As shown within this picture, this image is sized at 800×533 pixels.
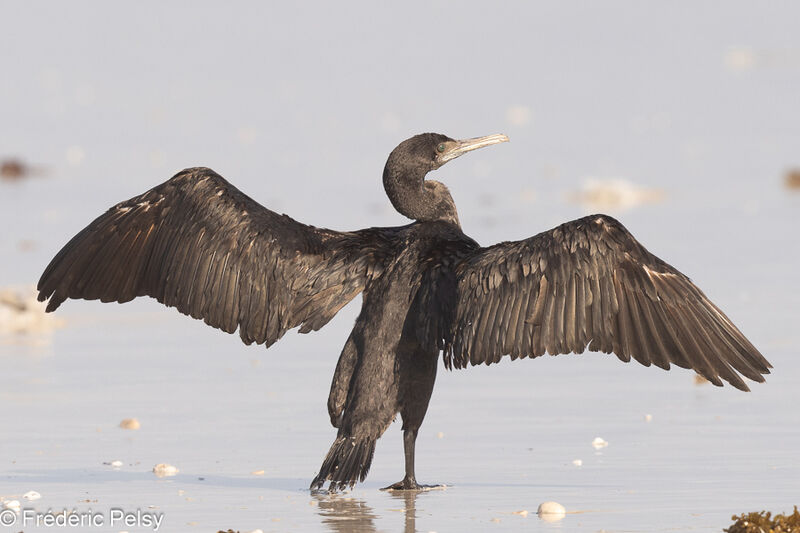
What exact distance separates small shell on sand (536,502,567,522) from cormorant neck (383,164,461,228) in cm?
193

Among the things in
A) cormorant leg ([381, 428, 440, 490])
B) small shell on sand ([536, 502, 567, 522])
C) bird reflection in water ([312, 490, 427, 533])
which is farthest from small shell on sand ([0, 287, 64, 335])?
small shell on sand ([536, 502, 567, 522])

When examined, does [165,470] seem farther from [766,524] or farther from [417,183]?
[766,524]

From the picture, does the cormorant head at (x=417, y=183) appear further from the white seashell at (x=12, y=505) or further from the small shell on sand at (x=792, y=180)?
the small shell on sand at (x=792, y=180)

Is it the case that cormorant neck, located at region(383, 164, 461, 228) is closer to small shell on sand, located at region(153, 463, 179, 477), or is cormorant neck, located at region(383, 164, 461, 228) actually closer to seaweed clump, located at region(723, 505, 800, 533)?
small shell on sand, located at region(153, 463, 179, 477)

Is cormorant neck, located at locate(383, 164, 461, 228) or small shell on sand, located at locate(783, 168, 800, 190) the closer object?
cormorant neck, located at locate(383, 164, 461, 228)

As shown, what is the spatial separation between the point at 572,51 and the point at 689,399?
30.3 metres

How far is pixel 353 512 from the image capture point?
8.09 m

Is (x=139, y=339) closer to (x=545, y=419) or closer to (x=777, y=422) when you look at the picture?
(x=545, y=419)

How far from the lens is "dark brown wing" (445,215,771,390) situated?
8.08 metres

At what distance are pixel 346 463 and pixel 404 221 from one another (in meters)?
12.3

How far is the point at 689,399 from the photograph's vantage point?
10.6 meters

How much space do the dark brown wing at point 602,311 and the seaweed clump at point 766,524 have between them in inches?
41.6

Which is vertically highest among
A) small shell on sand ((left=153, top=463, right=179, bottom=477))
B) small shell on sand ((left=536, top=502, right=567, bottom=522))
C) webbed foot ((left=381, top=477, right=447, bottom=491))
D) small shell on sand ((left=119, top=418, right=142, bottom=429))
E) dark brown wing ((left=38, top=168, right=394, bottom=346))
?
dark brown wing ((left=38, top=168, right=394, bottom=346))

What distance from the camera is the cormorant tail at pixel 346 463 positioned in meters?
8.34
